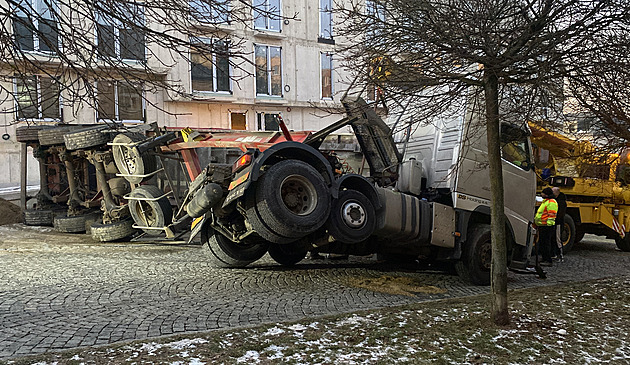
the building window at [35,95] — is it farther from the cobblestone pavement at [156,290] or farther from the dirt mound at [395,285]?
the dirt mound at [395,285]

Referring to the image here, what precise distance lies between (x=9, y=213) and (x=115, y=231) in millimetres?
5499

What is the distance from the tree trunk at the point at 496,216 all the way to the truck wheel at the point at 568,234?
26.3 ft

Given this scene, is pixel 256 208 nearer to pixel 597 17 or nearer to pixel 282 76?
pixel 597 17

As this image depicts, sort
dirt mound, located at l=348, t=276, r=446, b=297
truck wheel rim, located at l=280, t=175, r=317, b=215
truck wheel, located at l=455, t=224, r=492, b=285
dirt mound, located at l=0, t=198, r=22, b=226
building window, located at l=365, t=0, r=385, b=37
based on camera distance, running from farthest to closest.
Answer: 1. dirt mound, located at l=0, t=198, r=22, b=226
2. truck wheel, located at l=455, t=224, r=492, b=285
3. dirt mound, located at l=348, t=276, r=446, b=297
4. truck wheel rim, located at l=280, t=175, r=317, b=215
5. building window, located at l=365, t=0, r=385, b=37

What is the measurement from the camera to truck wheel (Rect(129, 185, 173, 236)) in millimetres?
10148

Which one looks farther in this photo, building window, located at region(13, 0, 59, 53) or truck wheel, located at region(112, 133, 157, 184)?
truck wheel, located at region(112, 133, 157, 184)

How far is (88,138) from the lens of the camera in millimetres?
11523

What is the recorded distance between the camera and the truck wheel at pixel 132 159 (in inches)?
420

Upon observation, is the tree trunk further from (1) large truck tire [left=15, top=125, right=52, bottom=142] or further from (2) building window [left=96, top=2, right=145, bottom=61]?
(1) large truck tire [left=15, top=125, right=52, bottom=142]

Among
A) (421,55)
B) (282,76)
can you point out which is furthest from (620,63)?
(282,76)

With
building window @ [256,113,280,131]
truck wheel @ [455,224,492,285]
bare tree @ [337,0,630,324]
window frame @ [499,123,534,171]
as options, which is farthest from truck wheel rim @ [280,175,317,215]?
building window @ [256,113,280,131]

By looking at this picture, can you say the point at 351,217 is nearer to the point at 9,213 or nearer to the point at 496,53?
the point at 496,53

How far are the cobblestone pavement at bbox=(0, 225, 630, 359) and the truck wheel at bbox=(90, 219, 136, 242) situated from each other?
0.76 ft

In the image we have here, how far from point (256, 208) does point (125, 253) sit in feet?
15.5
